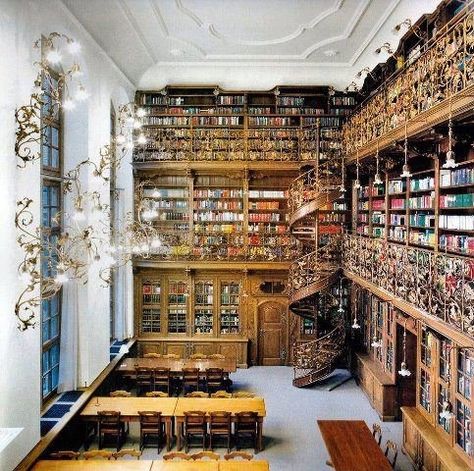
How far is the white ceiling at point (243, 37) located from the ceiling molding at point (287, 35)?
Answer: 0.02m

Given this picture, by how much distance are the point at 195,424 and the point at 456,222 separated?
469 centimetres

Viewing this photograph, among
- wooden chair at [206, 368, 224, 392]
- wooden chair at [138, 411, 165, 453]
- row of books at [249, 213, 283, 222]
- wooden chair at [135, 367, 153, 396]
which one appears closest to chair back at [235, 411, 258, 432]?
wooden chair at [138, 411, 165, 453]

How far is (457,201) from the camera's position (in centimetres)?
673

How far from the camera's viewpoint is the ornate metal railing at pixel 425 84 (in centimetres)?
503

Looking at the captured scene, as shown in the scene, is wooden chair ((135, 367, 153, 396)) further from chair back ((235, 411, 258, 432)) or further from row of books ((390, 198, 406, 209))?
row of books ((390, 198, 406, 209))

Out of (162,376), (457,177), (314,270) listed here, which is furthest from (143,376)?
(457,177)

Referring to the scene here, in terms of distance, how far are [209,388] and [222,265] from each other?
9.10 ft

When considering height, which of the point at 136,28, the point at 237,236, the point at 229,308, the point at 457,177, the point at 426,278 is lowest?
the point at 229,308

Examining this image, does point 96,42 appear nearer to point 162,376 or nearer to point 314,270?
point 314,270

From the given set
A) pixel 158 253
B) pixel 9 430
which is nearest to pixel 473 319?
pixel 9 430

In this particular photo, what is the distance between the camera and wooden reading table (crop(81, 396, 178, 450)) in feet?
23.9

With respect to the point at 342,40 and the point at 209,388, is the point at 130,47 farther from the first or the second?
the point at 209,388

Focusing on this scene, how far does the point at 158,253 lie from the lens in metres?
11.5

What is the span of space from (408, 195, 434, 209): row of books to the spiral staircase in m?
1.52
